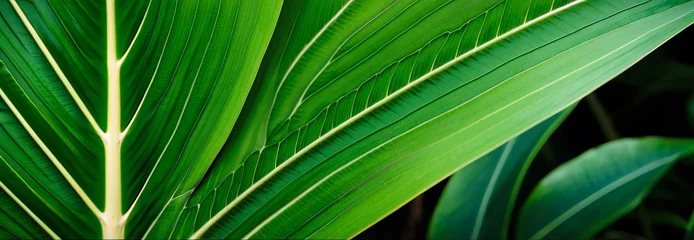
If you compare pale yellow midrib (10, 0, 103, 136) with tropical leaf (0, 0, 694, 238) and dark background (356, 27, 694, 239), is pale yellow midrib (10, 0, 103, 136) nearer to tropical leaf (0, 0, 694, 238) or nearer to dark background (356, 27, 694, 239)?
tropical leaf (0, 0, 694, 238)

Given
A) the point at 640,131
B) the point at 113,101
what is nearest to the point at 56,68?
the point at 113,101

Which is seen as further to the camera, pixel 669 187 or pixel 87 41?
pixel 669 187

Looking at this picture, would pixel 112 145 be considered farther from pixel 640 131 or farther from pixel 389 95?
pixel 640 131

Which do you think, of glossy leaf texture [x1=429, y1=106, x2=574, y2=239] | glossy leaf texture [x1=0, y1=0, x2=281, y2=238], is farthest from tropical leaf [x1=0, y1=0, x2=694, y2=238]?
glossy leaf texture [x1=429, y1=106, x2=574, y2=239]

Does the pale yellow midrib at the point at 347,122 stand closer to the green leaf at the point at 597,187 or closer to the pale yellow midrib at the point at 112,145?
the pale yellow midrib at the point at 112,145

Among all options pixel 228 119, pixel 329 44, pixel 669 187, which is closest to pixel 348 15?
pixel 329 44

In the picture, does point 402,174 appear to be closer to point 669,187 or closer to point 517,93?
point 517,93

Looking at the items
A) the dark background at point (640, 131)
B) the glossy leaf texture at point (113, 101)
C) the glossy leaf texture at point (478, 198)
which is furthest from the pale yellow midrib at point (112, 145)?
the dark background at point (640, 131)
